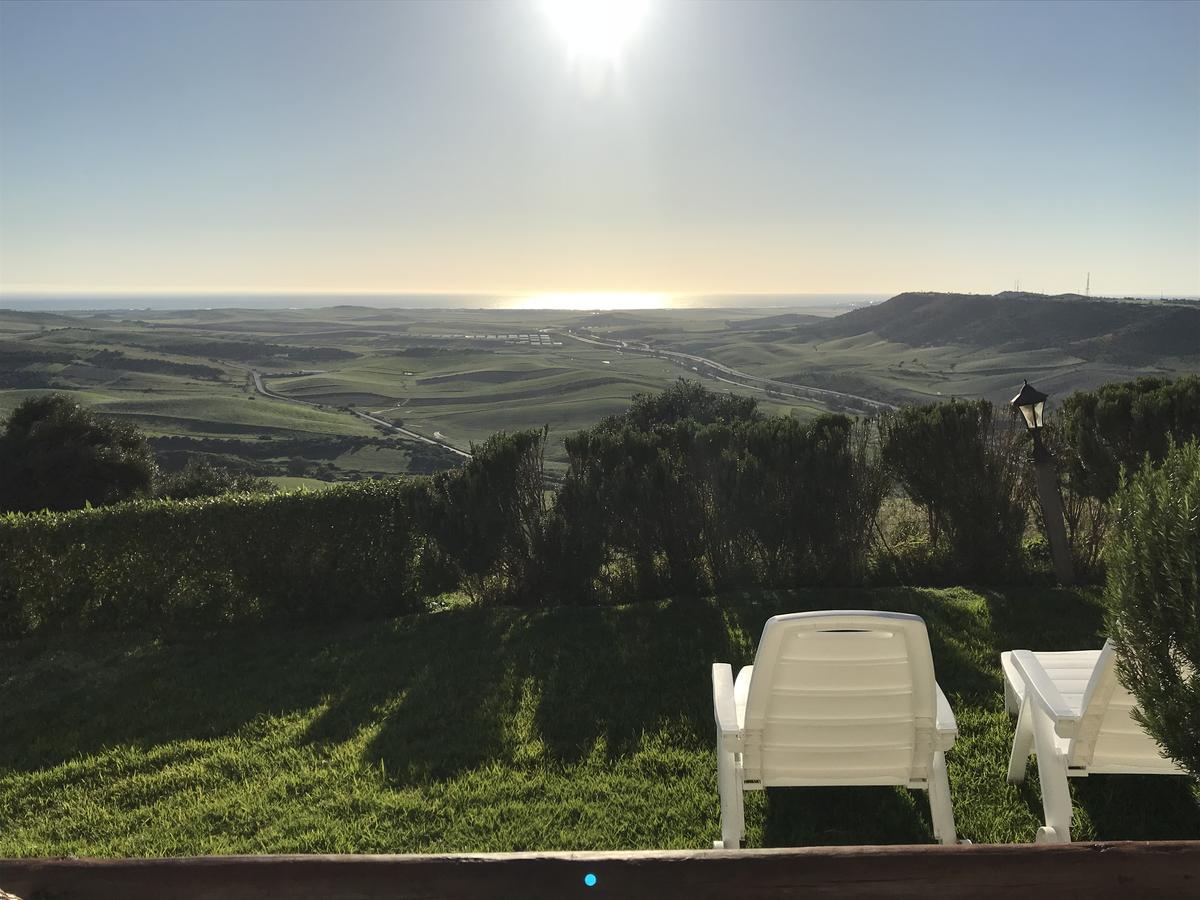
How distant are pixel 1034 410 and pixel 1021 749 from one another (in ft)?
13.2

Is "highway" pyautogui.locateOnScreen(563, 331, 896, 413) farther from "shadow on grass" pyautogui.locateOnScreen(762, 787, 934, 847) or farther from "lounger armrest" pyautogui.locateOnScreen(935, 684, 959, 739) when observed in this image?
"lounger armrest" pyautogui.locateOnScreen(935, 684, 959, 739)

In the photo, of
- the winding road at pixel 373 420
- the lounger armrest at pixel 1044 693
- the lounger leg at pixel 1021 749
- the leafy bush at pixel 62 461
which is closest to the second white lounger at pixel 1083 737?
the lounger armrest at pixel 1044 693

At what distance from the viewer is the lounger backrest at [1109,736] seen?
8.73ft

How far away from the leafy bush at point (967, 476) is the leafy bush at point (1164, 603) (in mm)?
4848

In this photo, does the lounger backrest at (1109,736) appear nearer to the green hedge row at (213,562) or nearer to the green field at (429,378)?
the green hedge row at (213,562)

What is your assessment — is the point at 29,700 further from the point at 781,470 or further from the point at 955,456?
the point at 955,456

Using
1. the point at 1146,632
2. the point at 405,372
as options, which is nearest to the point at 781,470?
the point at 1146,632

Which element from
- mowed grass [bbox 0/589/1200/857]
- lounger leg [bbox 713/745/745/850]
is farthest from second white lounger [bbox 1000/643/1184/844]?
lounger leg [bbox 713/745/745/850]

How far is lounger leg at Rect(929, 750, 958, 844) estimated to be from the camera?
287cm

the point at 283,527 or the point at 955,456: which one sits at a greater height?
the point at 955,456

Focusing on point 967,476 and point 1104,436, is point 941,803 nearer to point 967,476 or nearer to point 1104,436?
point 967,476

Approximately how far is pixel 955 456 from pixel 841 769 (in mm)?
4902

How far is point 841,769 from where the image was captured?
9.53 ft

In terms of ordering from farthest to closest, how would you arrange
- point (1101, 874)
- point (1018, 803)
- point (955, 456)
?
point (955, 456) → point (1018, 803) → point (1101, 874)
